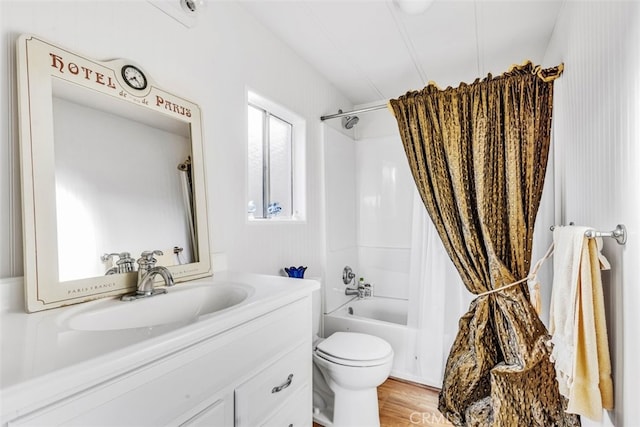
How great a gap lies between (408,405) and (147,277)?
178cm

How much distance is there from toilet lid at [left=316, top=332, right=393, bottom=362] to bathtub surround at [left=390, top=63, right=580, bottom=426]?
0.40 metres

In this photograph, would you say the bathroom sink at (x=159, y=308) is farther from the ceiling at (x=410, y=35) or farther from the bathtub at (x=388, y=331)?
the ceiling at (x=410, y=35)

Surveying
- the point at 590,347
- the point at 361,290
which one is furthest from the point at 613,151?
the point at 361,290

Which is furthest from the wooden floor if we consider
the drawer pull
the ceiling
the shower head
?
the ceiling

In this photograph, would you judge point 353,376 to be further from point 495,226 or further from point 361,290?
point 361,290

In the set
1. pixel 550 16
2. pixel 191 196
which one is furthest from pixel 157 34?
pixel 550 16

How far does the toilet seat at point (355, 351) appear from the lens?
5.44 feet

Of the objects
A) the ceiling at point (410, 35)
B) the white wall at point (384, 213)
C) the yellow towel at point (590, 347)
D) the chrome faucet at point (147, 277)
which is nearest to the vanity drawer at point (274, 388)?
the chrome faucet at point (147, 277)

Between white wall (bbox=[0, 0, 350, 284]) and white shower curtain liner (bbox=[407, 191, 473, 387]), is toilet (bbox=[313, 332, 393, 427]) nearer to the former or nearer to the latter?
white shower curtain liner (bbox=[407, 191, 473, 387])

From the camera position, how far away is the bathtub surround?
1.48 m

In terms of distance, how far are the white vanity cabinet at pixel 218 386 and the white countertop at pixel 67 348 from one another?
3 cm

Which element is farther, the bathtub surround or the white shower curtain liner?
the white shower curtain liner

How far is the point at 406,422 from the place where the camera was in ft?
5.91

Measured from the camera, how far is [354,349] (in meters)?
1.76
